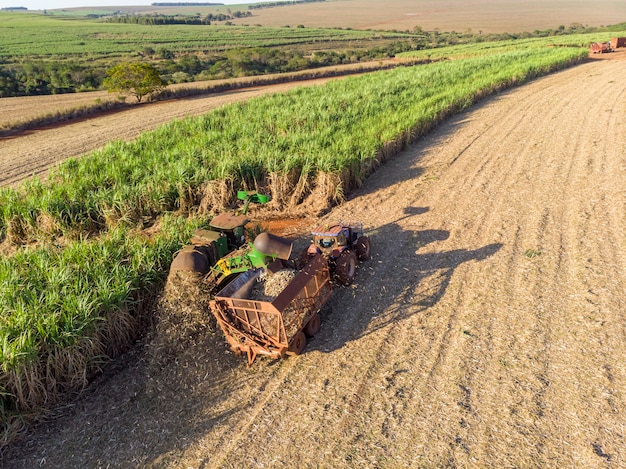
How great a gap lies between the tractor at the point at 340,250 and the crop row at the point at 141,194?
7.71 feet

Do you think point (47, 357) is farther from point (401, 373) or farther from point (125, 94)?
point (125, 94)

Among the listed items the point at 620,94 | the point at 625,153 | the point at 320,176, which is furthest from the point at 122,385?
the point at 620,94

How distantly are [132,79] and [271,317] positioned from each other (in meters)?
28.5

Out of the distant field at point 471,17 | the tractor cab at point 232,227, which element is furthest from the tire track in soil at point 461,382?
the distant field at point 471,17

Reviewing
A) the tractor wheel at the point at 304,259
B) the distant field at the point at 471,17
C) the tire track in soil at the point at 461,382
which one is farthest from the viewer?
the distant field at the point at 471,17

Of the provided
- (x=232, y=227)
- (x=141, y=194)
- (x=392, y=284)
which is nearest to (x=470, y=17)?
(x=141, y=194)

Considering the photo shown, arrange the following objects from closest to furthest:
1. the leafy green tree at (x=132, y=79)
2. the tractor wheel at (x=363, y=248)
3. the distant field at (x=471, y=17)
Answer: the tractor wheel at (x=363, y=248), the leafy green tree at (x=132, y=79), the distant field at (x=471, y=17)

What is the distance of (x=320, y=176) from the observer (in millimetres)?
10602

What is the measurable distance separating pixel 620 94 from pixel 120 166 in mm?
22251

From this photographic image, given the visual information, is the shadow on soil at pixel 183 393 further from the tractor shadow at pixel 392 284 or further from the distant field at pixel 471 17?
the distant field at pixel 471 17

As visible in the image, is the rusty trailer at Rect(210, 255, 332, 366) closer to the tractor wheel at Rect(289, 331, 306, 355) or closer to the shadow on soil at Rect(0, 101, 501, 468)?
the tractor wheel at Rect(289, 331, 306, 355)

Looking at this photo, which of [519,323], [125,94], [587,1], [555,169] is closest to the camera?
[519,323]

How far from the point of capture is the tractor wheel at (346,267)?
6.94m

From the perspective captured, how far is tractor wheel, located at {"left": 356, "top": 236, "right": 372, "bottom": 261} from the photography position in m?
7.73
